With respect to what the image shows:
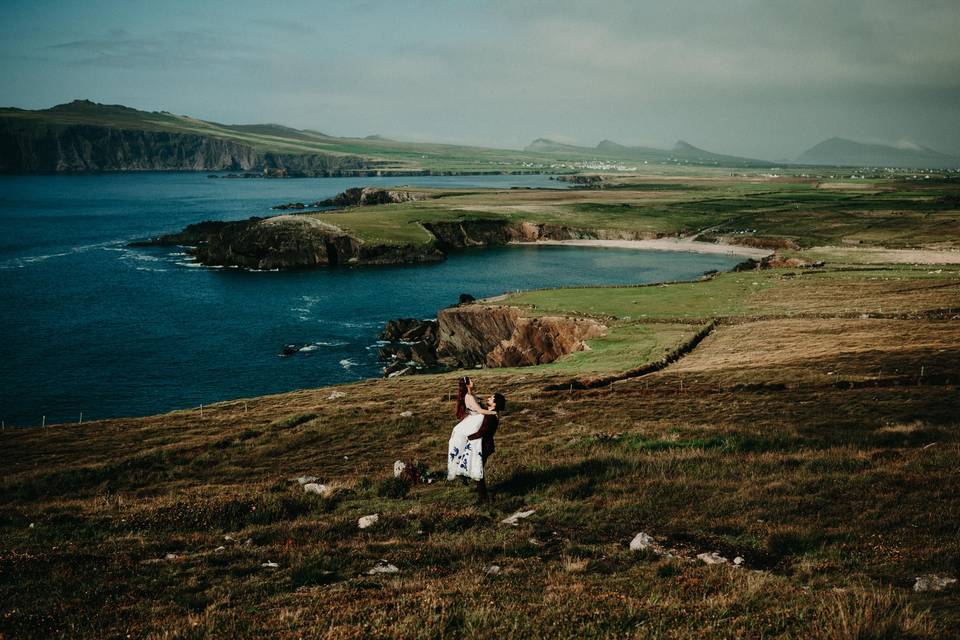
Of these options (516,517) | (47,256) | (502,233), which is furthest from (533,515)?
(502,233)

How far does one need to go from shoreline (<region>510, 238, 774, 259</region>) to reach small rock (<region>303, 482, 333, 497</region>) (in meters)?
138

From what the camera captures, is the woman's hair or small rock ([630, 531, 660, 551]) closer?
small rock ([630, 531, 660, 551])

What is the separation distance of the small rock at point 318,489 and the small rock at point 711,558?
10.4m

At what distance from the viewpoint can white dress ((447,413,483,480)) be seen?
16.2 metres

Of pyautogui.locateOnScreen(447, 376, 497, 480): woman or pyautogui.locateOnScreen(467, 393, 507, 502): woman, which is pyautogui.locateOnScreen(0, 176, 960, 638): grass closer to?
pyautogui.locateOnScreen(467, 393, 507, 502): woman

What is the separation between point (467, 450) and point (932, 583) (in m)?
10.1

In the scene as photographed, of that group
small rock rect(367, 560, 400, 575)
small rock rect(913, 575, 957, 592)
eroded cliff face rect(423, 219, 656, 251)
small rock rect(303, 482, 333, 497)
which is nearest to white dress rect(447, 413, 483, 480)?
small rock rect(303, 482, 333, 497)

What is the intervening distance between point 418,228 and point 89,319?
8738 centimetres

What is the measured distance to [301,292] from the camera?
4328 inches

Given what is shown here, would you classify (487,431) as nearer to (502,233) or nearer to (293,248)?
(293,248)

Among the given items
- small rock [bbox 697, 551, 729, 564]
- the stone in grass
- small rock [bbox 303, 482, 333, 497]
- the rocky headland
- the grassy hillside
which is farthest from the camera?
the grassy hillside

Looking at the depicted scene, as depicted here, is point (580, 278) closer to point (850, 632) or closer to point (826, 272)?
point (826, 272)

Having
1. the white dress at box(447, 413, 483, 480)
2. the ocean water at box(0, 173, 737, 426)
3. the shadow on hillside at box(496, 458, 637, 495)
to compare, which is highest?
the white dress at box(447, 413, 483, 480)

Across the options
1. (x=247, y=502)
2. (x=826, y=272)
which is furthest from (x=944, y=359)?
(x=826, y=272)
